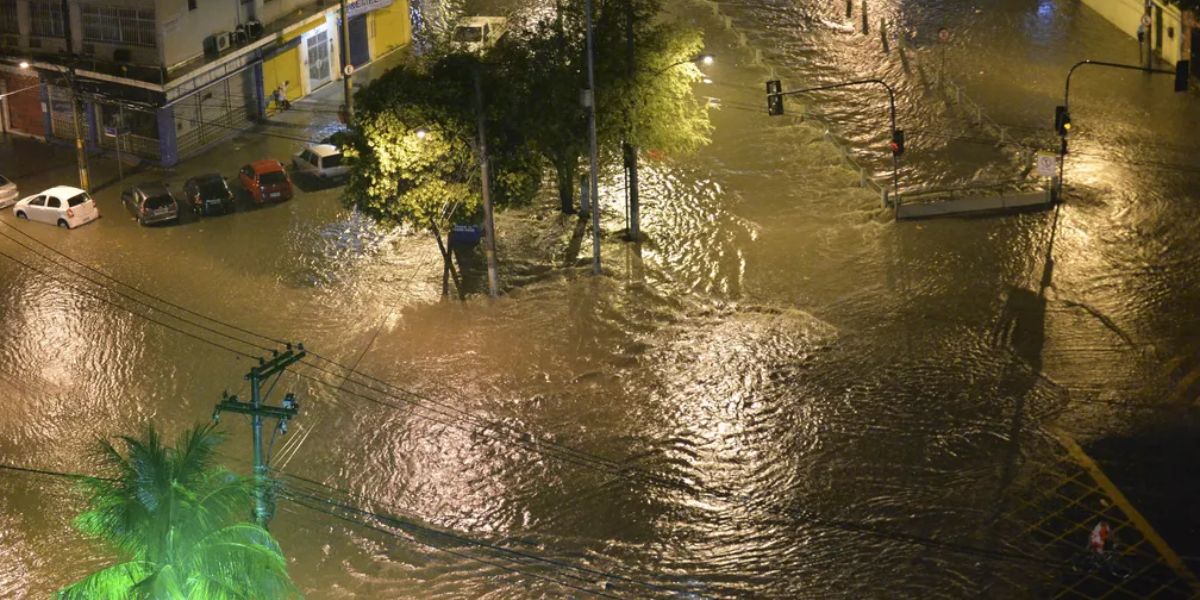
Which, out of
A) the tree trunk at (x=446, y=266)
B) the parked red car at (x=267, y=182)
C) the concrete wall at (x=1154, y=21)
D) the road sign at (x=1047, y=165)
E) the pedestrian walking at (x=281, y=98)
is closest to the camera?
the tree trunk at (x=446, y=266)

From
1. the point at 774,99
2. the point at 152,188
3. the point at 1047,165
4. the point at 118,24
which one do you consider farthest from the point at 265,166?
the point at 1047,165

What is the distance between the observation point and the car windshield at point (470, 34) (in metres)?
64.7

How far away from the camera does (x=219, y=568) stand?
2264cm

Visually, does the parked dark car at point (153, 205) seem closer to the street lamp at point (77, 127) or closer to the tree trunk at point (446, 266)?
the street lamp at point (77, 127)

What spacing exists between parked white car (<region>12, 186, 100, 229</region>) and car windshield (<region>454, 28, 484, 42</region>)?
18850 mm

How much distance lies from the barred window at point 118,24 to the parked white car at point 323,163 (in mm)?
6956

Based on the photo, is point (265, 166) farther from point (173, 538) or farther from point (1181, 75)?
point (173, 538)

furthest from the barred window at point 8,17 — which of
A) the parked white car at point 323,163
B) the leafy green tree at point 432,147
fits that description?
the leafy green tree at point 432,147

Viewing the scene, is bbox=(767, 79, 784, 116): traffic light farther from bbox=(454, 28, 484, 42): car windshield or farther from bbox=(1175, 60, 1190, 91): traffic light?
Result: bbox=(454, 28, 484, 42): car windshield

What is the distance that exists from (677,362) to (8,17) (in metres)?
32.5

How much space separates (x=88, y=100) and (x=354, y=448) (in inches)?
971

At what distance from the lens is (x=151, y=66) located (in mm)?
55094

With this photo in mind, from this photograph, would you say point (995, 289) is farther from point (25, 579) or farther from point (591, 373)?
point (25, 579)

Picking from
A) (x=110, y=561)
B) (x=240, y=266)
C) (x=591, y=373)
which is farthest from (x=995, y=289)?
(x=110, y=561)
